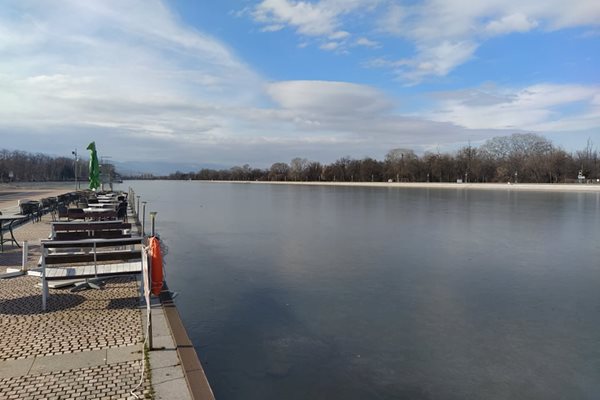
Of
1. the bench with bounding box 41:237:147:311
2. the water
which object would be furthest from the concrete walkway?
the water

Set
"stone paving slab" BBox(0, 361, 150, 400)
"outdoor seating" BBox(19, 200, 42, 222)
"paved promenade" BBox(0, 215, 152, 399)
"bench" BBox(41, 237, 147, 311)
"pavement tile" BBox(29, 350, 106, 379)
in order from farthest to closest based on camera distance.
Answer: "outdoor seating" BBox(19, 200, 42, 222), "bench" BBox(41, 237, 147, 311), "pavement tile" BBox(29, 350, 106, 379), "paved promenade" BBox(0, 215, 152, 399), "stone paving slab" BBox(0, 361, 150, 400)

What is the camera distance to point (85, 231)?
7.82 metres

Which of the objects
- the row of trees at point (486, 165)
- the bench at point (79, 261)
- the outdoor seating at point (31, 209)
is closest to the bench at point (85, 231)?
the bench at point (79, 261)

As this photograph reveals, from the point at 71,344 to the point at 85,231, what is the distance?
12.6 feet

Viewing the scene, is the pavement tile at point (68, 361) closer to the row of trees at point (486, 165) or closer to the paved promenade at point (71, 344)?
the paved promenade at point (71, 344)

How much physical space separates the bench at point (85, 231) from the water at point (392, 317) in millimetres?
1371

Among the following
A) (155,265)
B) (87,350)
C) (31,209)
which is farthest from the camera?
(31,209)

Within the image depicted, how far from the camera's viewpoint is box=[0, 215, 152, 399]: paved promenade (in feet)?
11.7

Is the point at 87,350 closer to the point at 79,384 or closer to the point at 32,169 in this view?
the point at 79,384

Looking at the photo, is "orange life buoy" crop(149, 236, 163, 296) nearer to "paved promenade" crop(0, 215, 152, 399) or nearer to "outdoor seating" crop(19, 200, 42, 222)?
"paved promenade" crop(0, 215, 152, 399)

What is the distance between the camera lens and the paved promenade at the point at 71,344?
3.58 meters

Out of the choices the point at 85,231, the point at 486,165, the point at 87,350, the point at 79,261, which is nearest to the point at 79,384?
the point at 87,350

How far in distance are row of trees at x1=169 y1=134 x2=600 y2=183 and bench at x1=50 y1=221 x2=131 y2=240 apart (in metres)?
77.0

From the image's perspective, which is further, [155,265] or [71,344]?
[155,265]
